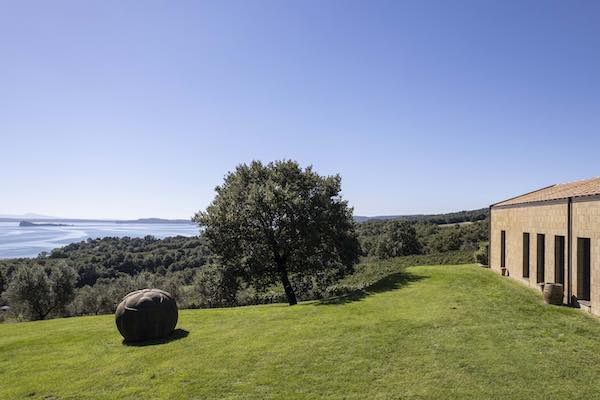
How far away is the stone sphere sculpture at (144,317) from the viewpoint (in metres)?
16.2

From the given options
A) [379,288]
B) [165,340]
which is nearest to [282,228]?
[379,288]

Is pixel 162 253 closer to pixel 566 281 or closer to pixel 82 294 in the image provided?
pixel 82 294

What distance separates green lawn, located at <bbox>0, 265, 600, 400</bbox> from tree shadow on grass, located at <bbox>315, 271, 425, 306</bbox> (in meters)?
2.81

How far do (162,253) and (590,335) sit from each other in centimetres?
12662

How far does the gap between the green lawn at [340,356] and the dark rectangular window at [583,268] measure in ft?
4.38

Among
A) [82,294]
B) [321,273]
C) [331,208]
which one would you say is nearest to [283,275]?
[321,273]

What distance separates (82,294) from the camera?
57.1 m

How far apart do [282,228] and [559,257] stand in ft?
59.8

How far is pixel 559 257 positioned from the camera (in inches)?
834

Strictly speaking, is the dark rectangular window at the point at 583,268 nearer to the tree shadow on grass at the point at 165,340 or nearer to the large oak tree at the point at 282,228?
the large oak tree at the point at 282,228

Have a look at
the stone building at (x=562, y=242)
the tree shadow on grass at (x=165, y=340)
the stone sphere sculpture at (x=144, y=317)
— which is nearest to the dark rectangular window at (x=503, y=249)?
the stone building at (x=562, y=242)

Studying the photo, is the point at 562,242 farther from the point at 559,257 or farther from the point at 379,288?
the point at 379,288

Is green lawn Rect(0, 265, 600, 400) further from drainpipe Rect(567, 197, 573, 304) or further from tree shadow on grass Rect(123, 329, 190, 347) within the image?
drainpipe Rect(567, 197, 573, 304)

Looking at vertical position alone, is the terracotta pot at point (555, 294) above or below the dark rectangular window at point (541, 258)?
below
